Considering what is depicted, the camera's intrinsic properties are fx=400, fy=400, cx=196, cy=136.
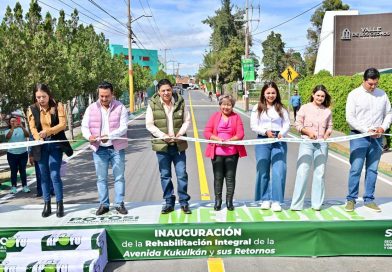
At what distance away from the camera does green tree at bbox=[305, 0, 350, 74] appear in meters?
61.8

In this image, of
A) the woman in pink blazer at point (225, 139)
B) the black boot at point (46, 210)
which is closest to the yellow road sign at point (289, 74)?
the woman in pink blazer at point (225, 139)

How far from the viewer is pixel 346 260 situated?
4.64 meters

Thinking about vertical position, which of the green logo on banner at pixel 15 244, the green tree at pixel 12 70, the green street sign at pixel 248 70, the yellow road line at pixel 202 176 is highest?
the green street sign at pixel 248 70

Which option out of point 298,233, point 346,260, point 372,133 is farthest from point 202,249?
point 372,133

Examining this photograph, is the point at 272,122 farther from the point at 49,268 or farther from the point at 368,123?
the point at 49,268

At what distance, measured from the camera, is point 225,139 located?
5254 mm

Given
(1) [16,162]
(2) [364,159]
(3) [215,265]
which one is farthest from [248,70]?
(3) [215,265]

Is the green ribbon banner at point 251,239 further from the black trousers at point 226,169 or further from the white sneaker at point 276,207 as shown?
the black trousers at point 226,169

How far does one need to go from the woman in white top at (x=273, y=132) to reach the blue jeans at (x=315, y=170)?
22 centimetres

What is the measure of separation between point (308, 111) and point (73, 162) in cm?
781

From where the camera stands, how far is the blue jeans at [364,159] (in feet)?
17.5

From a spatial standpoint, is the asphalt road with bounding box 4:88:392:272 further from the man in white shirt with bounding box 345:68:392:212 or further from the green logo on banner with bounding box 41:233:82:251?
the man in white shirt with bounding box 345:68:392:212

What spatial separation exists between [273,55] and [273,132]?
66.4m

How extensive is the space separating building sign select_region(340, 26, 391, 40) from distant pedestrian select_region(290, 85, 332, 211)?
39.3 meters
